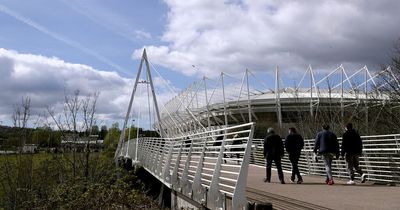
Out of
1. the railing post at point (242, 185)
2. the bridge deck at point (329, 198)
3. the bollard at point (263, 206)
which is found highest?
the railing post at point (242, 185)

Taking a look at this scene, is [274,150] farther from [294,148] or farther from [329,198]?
[329,198]

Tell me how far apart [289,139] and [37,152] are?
51.2ft

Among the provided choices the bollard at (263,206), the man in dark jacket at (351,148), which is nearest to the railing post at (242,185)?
the bollard at (263,206)

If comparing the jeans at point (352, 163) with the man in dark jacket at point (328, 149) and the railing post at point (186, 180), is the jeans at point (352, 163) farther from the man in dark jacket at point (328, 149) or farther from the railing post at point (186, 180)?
the railing post at point (186, 180)

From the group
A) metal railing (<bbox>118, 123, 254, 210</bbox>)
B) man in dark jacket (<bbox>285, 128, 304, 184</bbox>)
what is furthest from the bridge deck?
man in dark jacket (<bbox>285, 128, 304, 184</bbox>)

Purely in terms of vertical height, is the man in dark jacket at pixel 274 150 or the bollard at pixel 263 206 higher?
the man in dark jacket at pixel 274 150

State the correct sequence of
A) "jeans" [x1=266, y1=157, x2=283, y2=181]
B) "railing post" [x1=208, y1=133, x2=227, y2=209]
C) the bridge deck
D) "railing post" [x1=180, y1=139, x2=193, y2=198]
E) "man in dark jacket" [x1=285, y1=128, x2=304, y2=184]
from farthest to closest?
"man in dark jacket" [x1=285, y1=128, x2=304, y2=184]
"jeans" [x1=266, y1=157, x2=283, y2=181]
"railing post" [x1=180, y1=139, x2=193, y2=198]
"railing post" [x1=208, y1=133, x2=227, y2=209]
the bridge deck

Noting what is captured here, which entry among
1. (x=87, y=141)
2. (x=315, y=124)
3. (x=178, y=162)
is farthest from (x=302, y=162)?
(x=315, y=124)

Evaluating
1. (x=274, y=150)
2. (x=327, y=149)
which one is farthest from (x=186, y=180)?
(x=327, y=149)

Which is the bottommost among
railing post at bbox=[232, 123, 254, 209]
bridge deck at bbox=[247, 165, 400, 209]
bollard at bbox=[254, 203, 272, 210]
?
bridge deck at bbox=[247, 165, 400, 209]

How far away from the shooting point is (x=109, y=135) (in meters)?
87.2

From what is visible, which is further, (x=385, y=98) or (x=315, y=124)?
(x=315, y=124)

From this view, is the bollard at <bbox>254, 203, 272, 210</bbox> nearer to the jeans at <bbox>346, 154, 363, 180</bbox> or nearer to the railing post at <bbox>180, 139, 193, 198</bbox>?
the railing post at <bbox>180, 139, 193, 198</bbox>

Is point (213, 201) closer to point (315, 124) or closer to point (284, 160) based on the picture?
point (284, 160)
